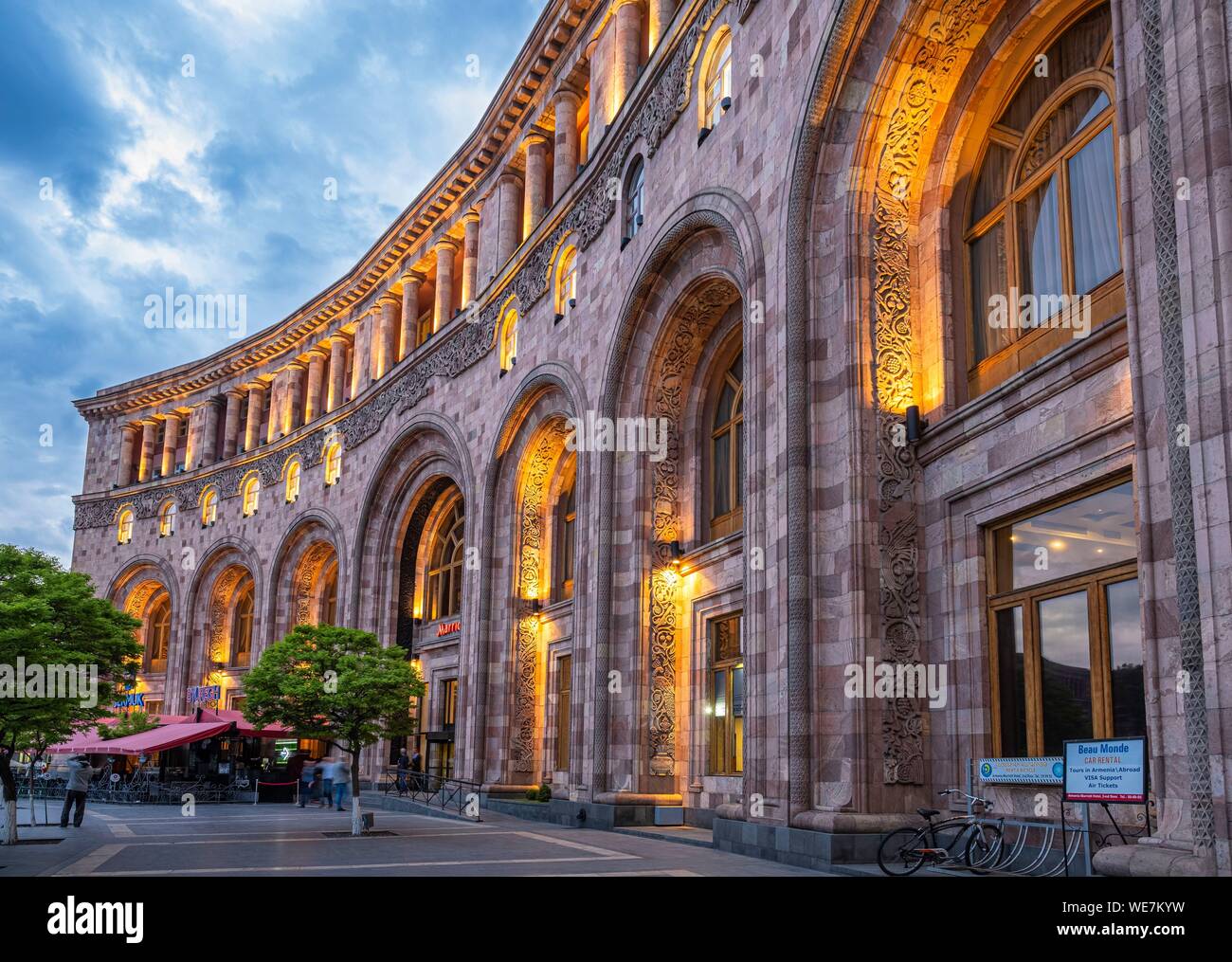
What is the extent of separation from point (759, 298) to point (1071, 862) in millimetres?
9177

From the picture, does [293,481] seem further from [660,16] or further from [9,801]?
[9,801]

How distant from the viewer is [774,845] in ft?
47.3

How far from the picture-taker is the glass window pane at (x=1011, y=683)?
41.4 ft

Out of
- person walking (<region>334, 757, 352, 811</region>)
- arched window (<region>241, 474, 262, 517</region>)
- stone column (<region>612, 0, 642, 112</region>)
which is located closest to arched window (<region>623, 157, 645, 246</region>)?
stone column (<region>612, 0, 642, 112</region>)

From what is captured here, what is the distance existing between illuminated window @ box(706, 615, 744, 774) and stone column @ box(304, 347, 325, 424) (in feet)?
99.2

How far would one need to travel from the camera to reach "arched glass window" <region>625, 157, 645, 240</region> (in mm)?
22969

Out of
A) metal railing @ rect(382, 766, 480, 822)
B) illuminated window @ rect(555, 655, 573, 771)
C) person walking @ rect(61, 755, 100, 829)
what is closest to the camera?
person walking @ rect(61, 755, 100, 829)

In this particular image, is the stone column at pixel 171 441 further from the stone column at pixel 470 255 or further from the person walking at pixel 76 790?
the person walking at pixel 76 790

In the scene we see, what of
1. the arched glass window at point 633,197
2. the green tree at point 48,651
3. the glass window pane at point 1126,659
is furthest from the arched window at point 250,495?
the glass window pane at point 1126,659

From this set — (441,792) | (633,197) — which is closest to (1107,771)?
(633,197)

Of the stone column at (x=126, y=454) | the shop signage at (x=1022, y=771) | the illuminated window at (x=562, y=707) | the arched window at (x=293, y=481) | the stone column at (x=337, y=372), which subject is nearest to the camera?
the shop signage at (x=1022, y=771)

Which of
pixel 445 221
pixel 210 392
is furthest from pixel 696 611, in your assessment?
pixel 210 392

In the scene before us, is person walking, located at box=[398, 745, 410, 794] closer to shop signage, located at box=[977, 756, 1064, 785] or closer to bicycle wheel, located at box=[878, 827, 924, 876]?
bicycle wheel, located at box=[878, 827, 924, 876]

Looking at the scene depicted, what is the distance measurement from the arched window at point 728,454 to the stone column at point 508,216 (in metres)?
11.9
